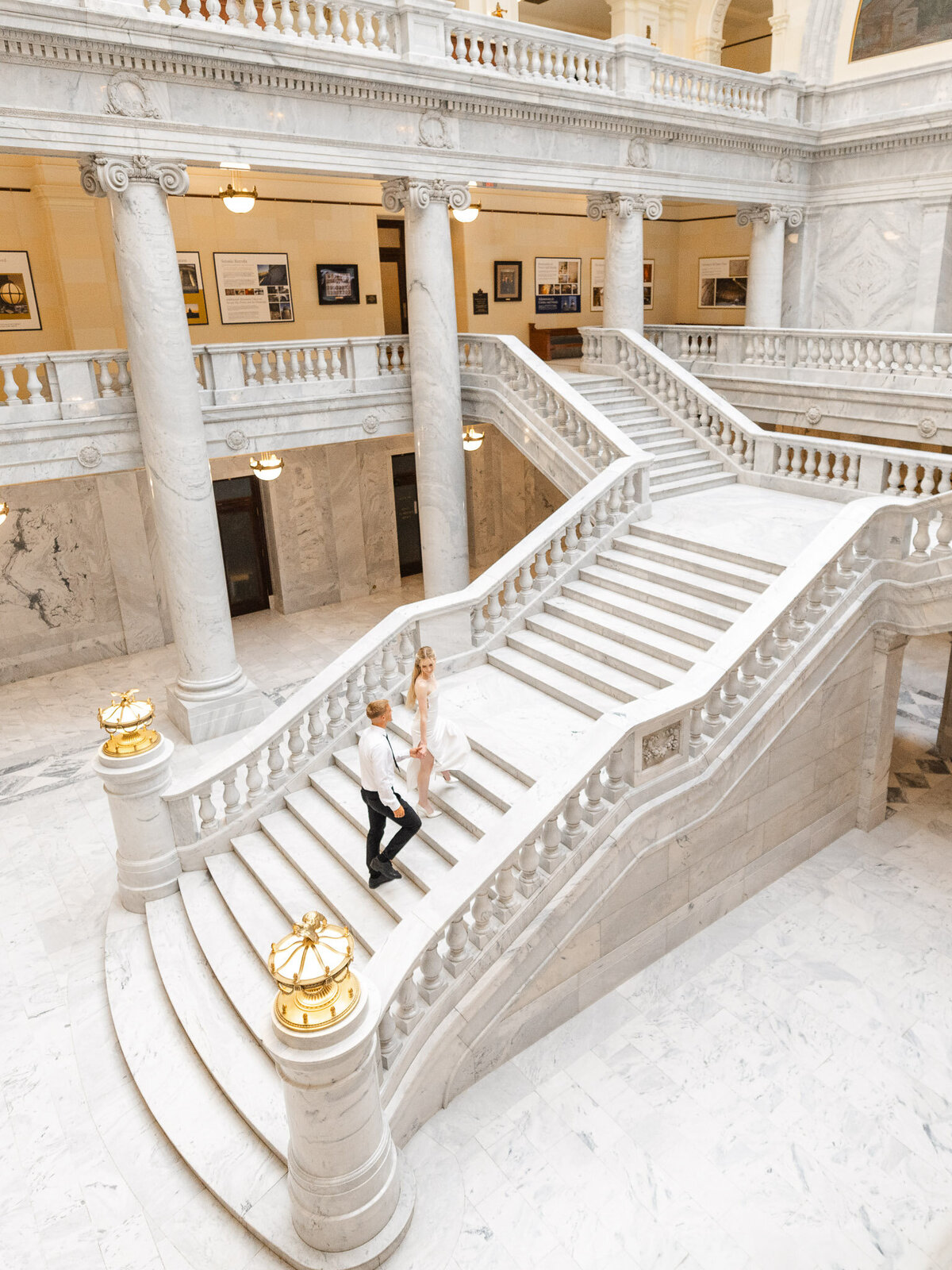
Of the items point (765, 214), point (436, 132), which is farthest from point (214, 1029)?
point (765, 214)

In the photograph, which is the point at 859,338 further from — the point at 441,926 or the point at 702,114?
the point at 441,926

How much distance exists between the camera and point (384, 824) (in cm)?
679

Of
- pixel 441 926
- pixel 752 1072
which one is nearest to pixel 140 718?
pixel 441 926

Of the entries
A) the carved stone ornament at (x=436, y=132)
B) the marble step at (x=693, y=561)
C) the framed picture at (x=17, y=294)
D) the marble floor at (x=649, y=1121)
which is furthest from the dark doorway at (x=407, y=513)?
the marble floor at (x=649, y=1121)

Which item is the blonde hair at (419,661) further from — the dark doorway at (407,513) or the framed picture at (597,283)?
the framed picture at (597,283)

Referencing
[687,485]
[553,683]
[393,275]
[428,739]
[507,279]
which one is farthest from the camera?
[507,279]

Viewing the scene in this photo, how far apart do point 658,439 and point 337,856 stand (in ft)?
28.2

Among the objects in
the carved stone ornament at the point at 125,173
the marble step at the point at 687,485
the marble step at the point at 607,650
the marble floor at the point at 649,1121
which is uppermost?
the carved stone ornament at the point at 125,173

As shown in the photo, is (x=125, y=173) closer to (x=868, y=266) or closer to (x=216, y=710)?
(x=216, y=710)

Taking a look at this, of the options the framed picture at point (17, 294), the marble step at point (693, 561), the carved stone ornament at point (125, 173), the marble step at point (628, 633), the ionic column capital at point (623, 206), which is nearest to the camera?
the marble step at point (628, 633)

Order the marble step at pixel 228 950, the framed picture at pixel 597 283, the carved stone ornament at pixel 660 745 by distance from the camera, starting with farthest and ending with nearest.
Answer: the framed picture at pixel 597 283 < the carved stone ornament at pixel 660 745 < the marble step at pixel 228 950

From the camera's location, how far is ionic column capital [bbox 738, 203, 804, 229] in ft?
53.7

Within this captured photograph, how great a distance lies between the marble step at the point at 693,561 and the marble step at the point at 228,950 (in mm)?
5815

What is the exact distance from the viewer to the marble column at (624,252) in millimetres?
14219
